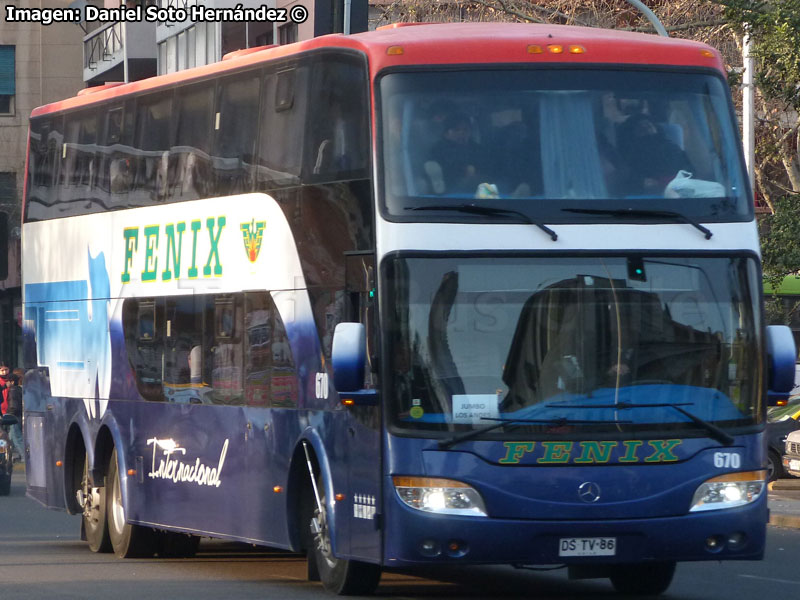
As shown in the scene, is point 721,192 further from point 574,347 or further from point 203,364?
point 203,364

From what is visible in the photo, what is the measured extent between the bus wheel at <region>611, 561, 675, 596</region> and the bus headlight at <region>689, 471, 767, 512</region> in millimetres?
1562

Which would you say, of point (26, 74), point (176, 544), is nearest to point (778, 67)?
point (176, 544)

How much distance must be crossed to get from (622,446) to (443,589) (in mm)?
2602

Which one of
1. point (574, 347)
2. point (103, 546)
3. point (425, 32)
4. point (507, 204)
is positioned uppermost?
point (425, 32)

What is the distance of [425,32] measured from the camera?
1196cm

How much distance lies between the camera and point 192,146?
1455 cm

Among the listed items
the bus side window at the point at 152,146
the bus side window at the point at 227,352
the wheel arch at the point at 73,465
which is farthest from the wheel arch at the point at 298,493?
the wheel arch at the point at 73,465

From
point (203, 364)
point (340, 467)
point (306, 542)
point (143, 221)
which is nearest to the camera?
point (340, 467)

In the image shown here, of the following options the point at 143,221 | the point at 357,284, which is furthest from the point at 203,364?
the point at 357,284

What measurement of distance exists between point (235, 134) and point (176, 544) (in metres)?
4.37

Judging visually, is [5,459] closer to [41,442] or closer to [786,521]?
[41,442]

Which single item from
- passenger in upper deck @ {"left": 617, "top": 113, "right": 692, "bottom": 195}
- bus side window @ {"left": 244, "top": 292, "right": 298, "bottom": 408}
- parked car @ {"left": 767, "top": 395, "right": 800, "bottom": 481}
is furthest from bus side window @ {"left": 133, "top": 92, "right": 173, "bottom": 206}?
parked car @ {"left": 767, "top": 395, "right": 800, "bottom": 481}

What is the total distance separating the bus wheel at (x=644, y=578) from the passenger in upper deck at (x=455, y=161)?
3.24 m

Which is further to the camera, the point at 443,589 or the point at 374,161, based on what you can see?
the point at 443,589
